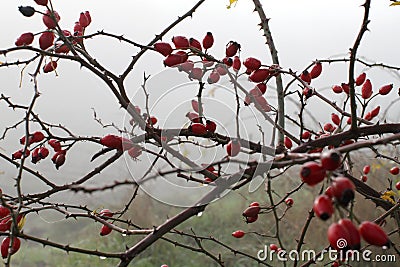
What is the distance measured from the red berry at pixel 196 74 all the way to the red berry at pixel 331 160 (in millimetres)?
390

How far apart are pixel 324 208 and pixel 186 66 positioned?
401mm

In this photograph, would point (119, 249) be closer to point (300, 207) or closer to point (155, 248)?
point (155, 248)

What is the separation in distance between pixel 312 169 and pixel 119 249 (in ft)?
9.68

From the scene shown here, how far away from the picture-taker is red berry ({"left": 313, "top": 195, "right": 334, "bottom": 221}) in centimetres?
36

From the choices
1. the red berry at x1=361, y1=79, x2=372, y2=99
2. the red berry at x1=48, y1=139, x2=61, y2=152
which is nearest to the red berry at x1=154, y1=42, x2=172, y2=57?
the red berry at x1=48, y1=139, x2=61, y2=152

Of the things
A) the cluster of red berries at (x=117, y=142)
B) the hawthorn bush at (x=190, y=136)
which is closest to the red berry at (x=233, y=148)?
the hawthorn bush at (x=190, y=136)

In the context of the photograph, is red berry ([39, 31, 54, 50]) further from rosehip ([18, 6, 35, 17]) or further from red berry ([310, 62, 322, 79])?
red berry ([310, 62, 322, 79])

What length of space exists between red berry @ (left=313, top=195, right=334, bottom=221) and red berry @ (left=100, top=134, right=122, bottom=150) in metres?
0.33

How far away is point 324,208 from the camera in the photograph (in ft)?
1.18

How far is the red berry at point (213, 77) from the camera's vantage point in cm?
76

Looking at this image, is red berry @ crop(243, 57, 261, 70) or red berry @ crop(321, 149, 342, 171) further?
red berry @ crop(243, 57, 261, 70)

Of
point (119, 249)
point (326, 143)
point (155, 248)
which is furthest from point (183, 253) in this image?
point (326, 143)

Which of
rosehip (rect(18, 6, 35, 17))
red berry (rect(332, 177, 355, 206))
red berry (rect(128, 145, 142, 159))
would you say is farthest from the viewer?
red berry (rect(128, 145, 142, 159))

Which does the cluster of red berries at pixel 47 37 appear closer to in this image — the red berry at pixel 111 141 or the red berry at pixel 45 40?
the red berry at pixel 45 40
